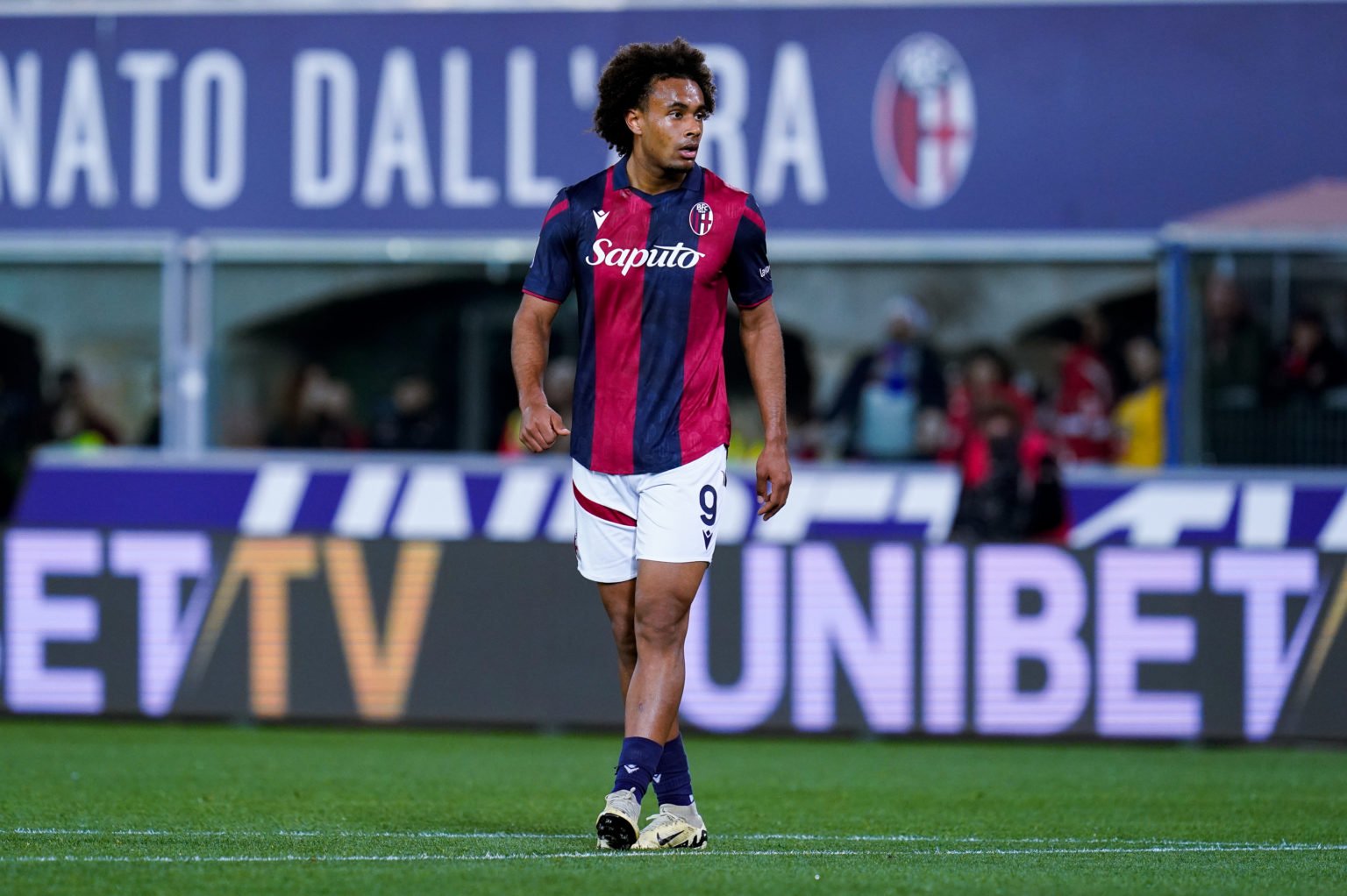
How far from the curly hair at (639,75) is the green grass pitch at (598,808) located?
208cm

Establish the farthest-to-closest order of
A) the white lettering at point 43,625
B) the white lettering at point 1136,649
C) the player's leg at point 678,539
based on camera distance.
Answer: the white lettering at point 43,625 → the white lettering at point 1136,649 → the player's leg at point 678,539

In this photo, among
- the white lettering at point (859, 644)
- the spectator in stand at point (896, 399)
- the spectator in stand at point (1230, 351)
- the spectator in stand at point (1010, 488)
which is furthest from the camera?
the spectator in stand at point (896, 399)

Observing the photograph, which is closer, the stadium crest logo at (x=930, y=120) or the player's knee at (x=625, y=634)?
the player's knee at (x=625, y=634)

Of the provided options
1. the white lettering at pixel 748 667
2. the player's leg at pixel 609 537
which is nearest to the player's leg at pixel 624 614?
the player's leg at pixel 609 537

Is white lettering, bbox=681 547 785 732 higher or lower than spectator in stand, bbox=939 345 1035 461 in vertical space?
lower

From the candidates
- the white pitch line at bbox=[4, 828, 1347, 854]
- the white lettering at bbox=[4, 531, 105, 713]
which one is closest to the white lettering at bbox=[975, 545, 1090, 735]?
the white pitch line at bbox=[4, 828, 1347, 854]

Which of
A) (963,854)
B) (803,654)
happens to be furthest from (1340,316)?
(963,854)

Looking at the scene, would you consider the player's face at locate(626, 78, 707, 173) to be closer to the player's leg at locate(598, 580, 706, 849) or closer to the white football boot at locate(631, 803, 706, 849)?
the player's leg at locate(598, 580, 706, 849)

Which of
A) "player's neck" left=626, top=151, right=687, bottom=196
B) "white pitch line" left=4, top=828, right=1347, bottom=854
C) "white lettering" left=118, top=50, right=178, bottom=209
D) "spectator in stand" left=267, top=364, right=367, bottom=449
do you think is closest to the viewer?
"player's neck" left=626, top=151, right=687, bottom=196

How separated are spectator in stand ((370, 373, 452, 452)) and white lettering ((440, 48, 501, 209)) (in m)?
1.53

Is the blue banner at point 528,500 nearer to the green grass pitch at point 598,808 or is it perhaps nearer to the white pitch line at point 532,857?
the green grass pitch at point 598,808

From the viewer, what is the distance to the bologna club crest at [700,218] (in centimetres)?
614

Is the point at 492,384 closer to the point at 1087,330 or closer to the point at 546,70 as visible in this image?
the point at 546,70

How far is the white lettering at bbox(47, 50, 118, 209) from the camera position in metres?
16.7
